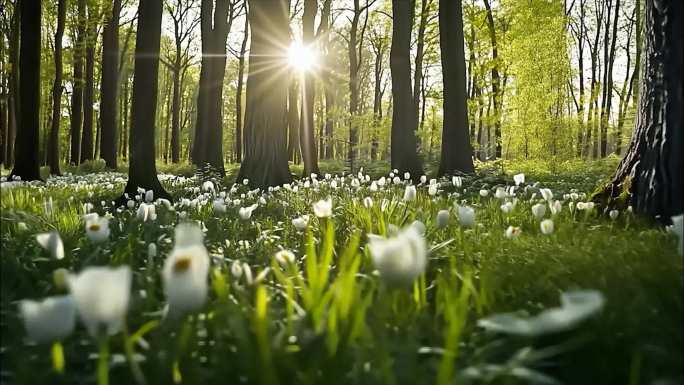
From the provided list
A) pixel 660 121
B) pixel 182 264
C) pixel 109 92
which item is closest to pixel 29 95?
pixel 109 92

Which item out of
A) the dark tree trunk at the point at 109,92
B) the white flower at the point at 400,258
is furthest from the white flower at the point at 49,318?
the dark tree trunk at the point at 109,92

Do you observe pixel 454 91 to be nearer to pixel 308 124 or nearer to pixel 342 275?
pixel 308 124

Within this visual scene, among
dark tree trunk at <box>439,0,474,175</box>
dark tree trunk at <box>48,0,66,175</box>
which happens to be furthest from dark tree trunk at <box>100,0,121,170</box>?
dark tree trunk at <box>439,0,474,175</box>

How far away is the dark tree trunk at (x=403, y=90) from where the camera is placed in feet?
40.2

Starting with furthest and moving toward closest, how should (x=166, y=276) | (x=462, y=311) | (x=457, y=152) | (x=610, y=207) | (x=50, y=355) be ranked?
(x=457, y=152) → (x=610, y=207) → (x=50, y=355) → (x=462, y=311) → (x=166, y=276)

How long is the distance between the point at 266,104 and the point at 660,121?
7221 mm

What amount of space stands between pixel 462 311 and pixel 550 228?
4.20ft

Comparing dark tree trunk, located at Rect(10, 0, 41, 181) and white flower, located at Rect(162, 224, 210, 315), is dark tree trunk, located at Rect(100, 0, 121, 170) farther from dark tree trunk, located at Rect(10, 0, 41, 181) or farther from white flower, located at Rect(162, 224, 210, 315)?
white flower, located at Rect(162, 224, 210, 315)

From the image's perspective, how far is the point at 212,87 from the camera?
Answer: 55.9 ft

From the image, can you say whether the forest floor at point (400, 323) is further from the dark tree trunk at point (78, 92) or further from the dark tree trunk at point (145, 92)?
the dark tree trunk at point (78, 92)

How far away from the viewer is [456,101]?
1127 centimetres

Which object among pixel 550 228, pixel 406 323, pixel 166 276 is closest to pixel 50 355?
pixel 166 276

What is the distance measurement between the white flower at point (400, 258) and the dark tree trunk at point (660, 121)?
2.57 meters

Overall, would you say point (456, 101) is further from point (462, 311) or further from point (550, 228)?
point (462, 311)
